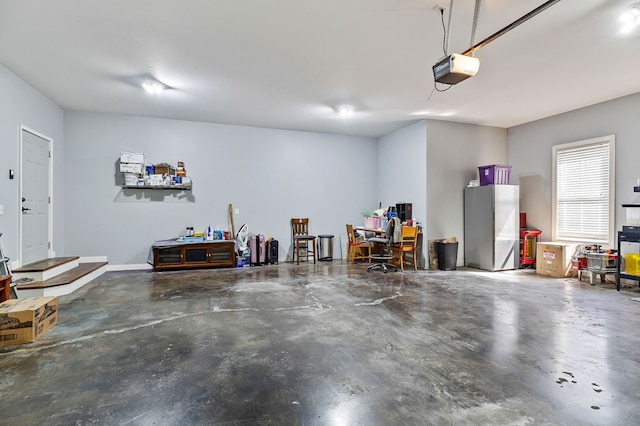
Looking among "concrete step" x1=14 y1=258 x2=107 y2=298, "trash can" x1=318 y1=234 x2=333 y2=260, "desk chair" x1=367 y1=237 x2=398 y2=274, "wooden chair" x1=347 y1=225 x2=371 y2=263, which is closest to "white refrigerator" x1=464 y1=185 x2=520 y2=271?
"desk chair" x1=367 y1=237 x2=398 y2=274

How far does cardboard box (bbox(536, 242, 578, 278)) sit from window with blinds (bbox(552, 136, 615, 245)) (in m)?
0.45

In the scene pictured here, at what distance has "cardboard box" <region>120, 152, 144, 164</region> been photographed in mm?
6677

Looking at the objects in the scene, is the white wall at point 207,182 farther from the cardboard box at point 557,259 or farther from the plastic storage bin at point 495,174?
the cardboard box at point 557,259

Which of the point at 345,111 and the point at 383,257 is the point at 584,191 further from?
the point at 345,111

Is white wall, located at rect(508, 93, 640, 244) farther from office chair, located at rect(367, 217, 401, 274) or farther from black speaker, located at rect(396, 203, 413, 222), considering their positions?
office chair, located at rect(367, 217, 401, 274)

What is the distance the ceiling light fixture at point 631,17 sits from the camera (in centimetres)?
317

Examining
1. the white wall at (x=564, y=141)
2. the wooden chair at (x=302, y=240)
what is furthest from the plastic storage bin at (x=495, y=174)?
the wooden chair at (x=302, y=240)

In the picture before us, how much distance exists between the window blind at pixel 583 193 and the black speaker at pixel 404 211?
2919 mm

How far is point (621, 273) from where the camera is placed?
520 cm

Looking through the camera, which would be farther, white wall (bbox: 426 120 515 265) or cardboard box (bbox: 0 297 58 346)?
white wall (bbox: 426 120 515 265)

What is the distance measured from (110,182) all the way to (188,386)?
596 cm

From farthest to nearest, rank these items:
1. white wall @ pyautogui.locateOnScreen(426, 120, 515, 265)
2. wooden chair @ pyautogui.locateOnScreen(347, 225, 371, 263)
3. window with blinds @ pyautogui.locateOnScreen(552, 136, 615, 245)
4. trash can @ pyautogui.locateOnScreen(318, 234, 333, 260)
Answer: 1. trash can @ pyautogui.locateOnScreen(318, 234, 333, 260)
2. wooden chair @ pyautogui.locateOnScreen(347, 225, 371, 263)
3. white wall @ pyautogui.locateOnScreen(426, 120, 515, 265)
4. window with blinds @ pyautogui.locateOnScreen(552, 136, 615, 245)

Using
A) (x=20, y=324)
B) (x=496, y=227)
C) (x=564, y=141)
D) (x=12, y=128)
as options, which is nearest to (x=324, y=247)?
(x=496, y=227)

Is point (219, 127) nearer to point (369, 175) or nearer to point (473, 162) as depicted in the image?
point (369, 175)
